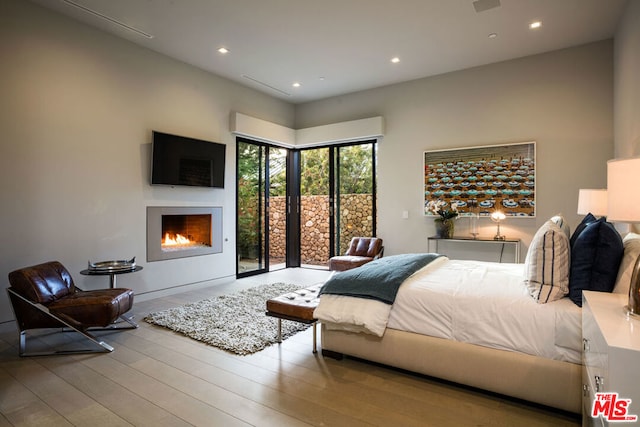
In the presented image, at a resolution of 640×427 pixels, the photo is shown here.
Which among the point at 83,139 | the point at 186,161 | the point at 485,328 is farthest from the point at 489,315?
the point at 83,139

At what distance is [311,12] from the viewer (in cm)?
367

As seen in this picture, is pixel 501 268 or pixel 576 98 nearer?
pixel 501 268

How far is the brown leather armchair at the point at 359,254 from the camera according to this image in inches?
207

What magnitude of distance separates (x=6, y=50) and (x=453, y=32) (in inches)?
186

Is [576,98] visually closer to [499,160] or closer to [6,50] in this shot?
[499,160]

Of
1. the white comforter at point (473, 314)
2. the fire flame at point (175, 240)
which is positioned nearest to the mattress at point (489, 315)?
the white comforter at point (473, 314)

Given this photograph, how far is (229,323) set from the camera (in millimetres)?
3525

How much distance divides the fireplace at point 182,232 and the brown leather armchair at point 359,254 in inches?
74.4

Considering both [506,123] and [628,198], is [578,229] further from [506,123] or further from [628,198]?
[506,123]

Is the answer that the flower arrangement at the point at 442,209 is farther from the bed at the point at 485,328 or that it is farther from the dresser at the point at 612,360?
the dresser at the point at 612,360

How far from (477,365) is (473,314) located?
0.32 metres

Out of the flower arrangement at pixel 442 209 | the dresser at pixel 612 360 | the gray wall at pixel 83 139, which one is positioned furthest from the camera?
the flower arrangement at pixel 442 209

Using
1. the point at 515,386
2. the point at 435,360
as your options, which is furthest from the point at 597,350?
the point at 435,360

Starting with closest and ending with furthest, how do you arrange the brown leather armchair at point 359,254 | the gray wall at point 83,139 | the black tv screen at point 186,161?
the gray wall at point 83,139 → the black tv screen at point 186,161 → the brown leather armchair at point 359,254
